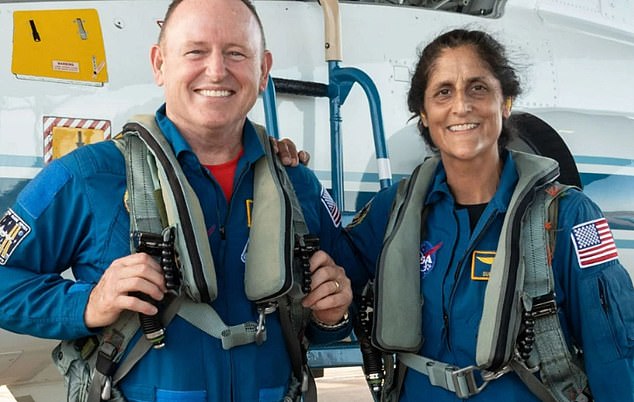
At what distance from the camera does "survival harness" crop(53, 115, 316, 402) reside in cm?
170

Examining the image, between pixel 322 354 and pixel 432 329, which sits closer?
pixel 432 329

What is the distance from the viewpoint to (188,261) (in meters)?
1.70

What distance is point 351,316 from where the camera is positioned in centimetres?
215

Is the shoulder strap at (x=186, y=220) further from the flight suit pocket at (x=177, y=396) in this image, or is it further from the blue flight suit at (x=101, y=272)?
the flight suit pocket at (x=177, y=396)

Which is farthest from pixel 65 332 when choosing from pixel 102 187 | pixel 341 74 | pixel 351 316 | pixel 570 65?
pixel 570 65

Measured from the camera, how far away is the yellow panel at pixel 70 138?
2.88 m

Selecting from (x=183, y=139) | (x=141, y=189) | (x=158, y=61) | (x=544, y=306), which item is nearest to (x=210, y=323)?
(x=141, y=189)

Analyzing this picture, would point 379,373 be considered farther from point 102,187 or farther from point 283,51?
point 283,51

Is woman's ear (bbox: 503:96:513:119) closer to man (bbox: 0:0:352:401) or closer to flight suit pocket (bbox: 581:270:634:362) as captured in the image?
flight suit pocket (bbox: 581:270:634:362)

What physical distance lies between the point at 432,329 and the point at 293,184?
1.77ft

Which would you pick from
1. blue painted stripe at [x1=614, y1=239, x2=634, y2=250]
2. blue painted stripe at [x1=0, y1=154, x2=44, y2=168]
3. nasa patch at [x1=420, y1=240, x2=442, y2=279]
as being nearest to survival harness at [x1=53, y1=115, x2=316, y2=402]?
nasa patch at [x1=420, y1=240, x2=442, y2=279]

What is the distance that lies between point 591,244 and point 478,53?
603 millimetres

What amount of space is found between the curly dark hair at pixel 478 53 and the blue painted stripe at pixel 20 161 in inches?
56.5

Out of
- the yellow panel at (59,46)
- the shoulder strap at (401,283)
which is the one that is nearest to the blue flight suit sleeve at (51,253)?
the shoulder strap at (401,283)
